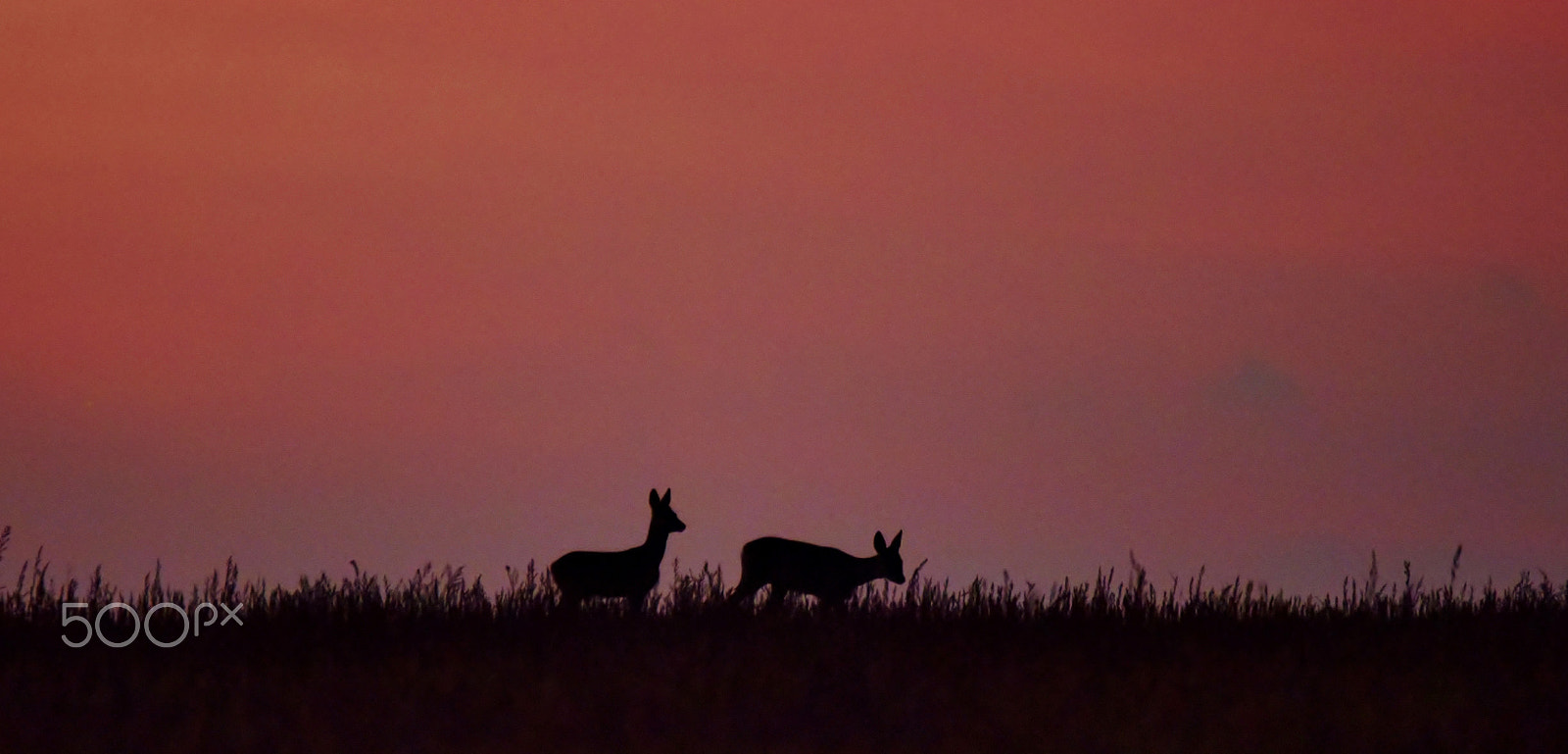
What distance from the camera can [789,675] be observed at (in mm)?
9727

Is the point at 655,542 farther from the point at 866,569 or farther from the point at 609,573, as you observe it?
the point at 866,569

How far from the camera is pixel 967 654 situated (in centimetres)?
1084

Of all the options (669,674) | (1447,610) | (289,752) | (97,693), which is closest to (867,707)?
(669,674)

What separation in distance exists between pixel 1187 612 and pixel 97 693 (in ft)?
22.8

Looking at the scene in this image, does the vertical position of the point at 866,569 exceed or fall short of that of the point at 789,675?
it exceeds it

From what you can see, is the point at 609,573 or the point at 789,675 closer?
the point at 789,675

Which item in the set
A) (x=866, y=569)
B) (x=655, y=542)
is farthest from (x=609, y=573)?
(x=866, y=569)

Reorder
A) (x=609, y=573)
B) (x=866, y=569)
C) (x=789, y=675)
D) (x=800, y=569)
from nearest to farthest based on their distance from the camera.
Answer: (x=789, y=675), (x=609, y=573), (x=800, y=569), (x=866, y=569)

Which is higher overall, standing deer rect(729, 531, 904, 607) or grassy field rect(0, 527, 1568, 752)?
standing deer rect(729, 531, 904, 607)

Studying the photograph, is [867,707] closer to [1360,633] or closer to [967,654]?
[967,654]

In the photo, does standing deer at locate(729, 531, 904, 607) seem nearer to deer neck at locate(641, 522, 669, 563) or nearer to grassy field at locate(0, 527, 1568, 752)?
deer neck at locate(641, 522, 669, 563)

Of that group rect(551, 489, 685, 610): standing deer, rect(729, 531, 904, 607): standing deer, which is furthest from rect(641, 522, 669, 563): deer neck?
rect(729, 531, 904, 607): standing deer

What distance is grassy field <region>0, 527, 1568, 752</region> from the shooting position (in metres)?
8.80

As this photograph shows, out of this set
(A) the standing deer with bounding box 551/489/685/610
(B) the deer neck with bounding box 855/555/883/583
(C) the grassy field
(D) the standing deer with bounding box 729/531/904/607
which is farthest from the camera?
(B) the deer neck with bounding box 855/555/883/583
